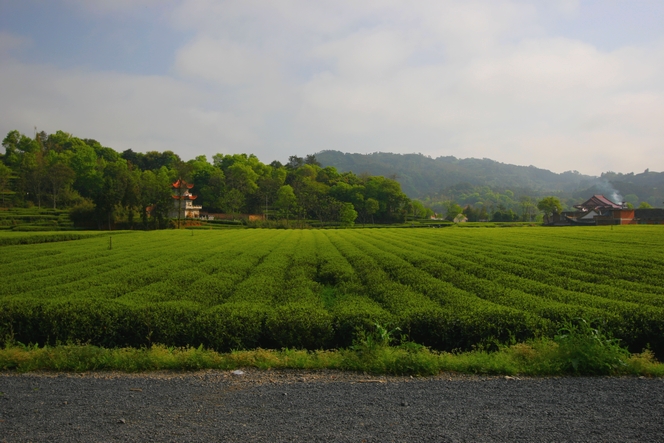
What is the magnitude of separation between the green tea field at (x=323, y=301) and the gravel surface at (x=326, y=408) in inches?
71.5

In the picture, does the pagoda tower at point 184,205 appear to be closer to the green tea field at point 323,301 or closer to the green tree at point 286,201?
the green tree at point 286,201

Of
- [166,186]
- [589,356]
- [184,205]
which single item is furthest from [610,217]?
[166,186]

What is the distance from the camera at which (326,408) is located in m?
5.08

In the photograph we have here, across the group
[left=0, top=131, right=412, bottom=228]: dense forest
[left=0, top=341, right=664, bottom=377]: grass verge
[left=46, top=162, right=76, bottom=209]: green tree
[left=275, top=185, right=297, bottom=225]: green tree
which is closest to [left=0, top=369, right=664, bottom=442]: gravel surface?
[left=0, top=341, right=664, bottom=377]: grass verge

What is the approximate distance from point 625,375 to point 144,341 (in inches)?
349

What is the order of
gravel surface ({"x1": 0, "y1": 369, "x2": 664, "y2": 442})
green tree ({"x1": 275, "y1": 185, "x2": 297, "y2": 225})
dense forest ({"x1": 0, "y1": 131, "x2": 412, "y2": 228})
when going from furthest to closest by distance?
1. green tree ({"x1": 275, "y1": 185, "x2": 297, "y2": 225})
2. dense forest ({"x1": 0, "y1": 131, "x2": 412, "y2": 228})
3. gravel surface ({"x1": 0, "y1": 369, "x2": 664, "y2": 442})

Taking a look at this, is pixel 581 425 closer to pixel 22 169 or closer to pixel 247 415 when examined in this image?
→ pixel 247 415

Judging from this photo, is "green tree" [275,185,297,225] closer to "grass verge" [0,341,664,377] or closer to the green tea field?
the green tea field

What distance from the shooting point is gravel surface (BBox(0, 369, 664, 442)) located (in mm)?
4465

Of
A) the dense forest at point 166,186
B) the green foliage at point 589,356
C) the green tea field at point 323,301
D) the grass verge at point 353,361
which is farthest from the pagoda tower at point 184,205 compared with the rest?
the green foliage at point 589,356

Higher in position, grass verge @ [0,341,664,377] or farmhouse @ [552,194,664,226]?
farmhouse @ [552,194,664,226]

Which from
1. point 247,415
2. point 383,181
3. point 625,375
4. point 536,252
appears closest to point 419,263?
point 536,252

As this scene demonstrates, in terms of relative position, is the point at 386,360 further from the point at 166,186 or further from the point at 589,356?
the point at 166,186

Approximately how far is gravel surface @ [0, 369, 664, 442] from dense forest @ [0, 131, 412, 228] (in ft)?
176
